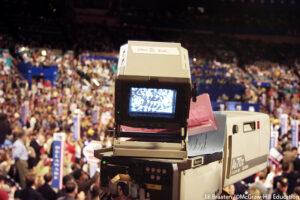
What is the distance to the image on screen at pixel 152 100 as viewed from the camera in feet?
6.34

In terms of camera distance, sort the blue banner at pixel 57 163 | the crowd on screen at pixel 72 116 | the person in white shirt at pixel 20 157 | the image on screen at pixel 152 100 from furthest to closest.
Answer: the person in white shirt at pixel 20 157 < the blue banner at pixel 57 163 < the crowd on screen at pixel 72 116 < the image on screen at pixel 152 100

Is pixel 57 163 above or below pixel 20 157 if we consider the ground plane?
above

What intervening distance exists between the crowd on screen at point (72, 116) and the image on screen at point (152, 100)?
0.24 metres

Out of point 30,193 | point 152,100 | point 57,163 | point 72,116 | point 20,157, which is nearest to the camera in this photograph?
point 152,100

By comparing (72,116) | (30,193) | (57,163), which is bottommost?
(30,193)

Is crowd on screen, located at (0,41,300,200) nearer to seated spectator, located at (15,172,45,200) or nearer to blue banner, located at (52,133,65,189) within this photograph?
seated spectator, located at (15,172,45,200)

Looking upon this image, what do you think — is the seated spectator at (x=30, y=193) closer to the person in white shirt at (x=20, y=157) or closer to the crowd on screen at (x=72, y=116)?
the crowd on screen at (x=72, y=116)

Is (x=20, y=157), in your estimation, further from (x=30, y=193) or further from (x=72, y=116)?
(x=72, y=116)

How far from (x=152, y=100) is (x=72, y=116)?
9.94 metres

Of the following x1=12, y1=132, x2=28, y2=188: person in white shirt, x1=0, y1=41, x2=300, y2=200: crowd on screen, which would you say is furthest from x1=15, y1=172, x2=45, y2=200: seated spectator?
x1=12, y1=132, x2=28, y2=188: person in white shirt

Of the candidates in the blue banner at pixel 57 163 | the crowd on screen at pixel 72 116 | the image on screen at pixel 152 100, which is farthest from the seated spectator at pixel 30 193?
the image on screen at pixel 152 100

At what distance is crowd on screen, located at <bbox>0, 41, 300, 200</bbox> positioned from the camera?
4766 millimetres

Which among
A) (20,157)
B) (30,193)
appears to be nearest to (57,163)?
(30,193)

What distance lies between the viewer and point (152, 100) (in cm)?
196
